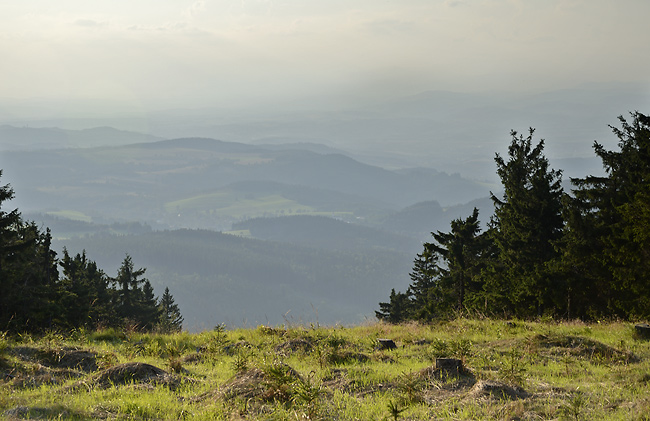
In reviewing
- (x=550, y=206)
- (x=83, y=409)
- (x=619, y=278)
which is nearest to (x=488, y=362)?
(x=83, y=409)

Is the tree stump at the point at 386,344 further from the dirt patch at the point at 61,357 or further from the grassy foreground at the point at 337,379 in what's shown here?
the dirt patch at the point at 61,357

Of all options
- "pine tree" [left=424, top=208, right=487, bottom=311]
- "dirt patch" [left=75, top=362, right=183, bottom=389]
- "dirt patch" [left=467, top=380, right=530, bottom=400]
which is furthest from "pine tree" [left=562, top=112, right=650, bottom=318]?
"dirt patch" [left=75, top=362, right=183, bottom=389]

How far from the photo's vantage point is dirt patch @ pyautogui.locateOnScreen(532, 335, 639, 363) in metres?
11.1

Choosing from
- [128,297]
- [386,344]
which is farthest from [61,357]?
[128,297]

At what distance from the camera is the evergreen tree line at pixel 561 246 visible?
24.4 meters

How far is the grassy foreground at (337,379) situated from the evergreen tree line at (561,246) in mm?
7925

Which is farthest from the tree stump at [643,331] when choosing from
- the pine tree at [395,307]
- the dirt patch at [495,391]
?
the pine tree at [395,307]

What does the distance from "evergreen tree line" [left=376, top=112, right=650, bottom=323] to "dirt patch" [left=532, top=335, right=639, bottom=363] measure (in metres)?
6.88

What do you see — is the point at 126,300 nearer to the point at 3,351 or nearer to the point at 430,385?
the point at 3,351

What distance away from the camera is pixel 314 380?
32.4ft

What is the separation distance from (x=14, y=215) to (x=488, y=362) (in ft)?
66.5

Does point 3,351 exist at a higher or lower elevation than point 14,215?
lower

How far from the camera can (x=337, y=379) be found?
1029 centimetres

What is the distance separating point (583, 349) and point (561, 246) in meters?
17.1
